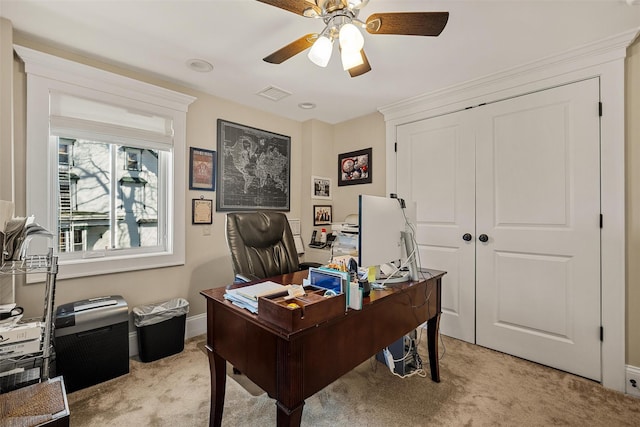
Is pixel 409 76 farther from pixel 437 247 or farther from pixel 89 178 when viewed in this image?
pixel 89 178

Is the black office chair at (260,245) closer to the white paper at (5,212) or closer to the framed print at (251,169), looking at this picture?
the framed print at (251,169)

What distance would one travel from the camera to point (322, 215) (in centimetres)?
368

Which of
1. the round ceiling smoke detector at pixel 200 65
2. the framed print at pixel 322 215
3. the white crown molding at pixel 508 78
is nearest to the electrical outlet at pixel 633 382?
the white crown molding at pixel 508 78

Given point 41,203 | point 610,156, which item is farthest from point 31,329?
point 610,156

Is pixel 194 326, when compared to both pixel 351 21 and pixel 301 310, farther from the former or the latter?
pixel 351 21

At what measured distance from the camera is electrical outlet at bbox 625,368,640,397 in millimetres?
1854

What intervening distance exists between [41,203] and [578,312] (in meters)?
3.86

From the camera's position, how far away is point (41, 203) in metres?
2.00

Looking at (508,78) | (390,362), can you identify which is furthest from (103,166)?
(508,78)

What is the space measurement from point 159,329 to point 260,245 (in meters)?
1.03

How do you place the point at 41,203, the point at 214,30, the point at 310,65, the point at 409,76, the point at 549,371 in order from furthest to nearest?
A: the point at 409,76, the point at 310,65, the point at 549,371, the point at 41,203, the point at 214,30

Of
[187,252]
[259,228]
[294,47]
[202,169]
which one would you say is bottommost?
[187,252]

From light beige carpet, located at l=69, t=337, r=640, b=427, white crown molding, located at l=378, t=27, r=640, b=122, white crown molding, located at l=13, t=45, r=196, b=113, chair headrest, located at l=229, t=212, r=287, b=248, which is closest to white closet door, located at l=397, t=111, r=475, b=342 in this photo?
white crown molding, located at l=378, t=27, r=640, b=122

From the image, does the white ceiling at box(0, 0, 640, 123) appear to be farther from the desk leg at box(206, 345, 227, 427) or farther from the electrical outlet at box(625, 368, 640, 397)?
the electrical outlet at box(625, 368, 640, 397)
